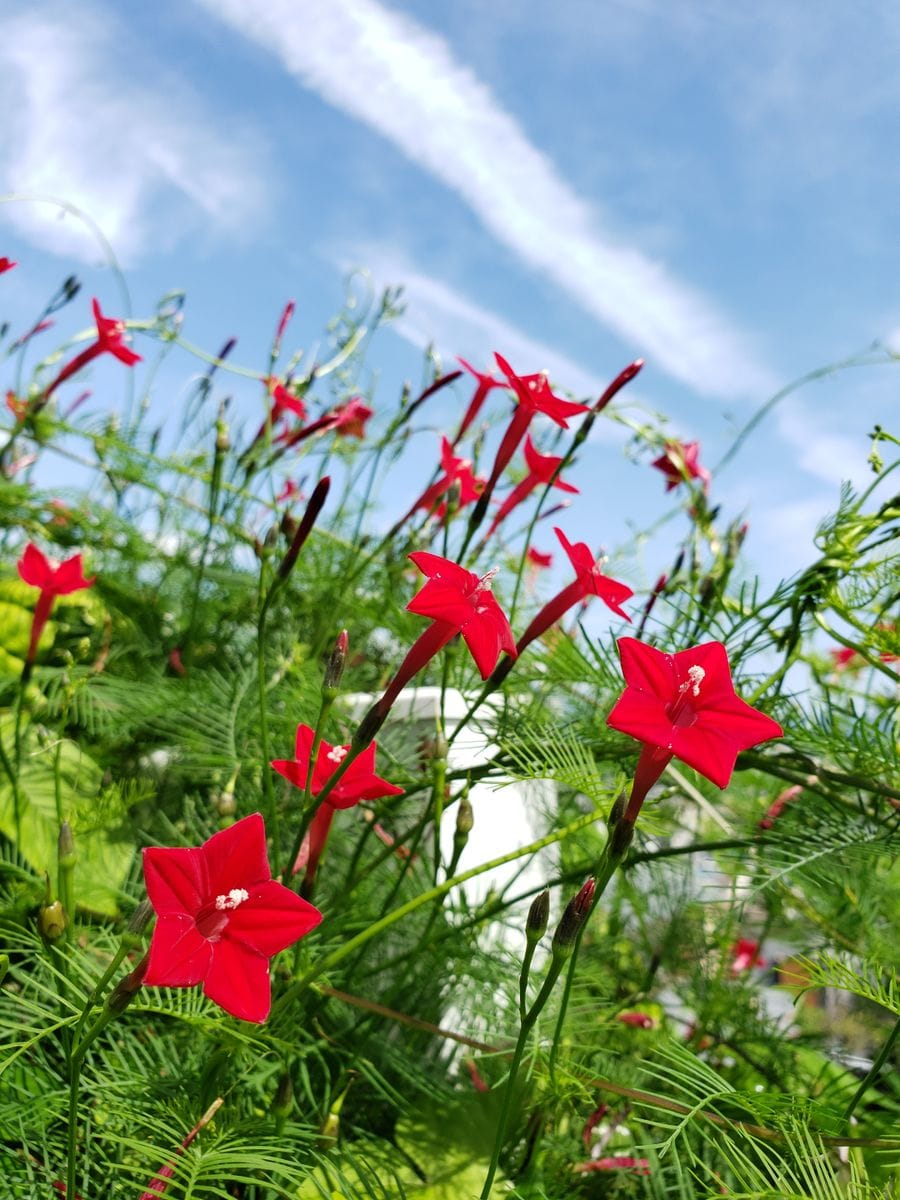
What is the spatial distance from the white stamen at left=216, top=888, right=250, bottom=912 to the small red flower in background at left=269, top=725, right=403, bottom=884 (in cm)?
14

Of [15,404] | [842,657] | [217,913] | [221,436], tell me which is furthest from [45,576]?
[842,657]

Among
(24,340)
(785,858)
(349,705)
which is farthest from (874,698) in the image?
(24,340)

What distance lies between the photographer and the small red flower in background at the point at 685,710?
529mm

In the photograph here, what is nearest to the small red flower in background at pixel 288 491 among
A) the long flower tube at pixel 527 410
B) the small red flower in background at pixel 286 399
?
the small red flower in background at pixel 286 399

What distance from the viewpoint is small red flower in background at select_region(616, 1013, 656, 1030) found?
45.8 inches

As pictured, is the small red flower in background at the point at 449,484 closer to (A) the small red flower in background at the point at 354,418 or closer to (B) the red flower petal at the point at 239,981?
(A) the small red flower in background at the point at 354,418

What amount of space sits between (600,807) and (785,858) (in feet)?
0.91

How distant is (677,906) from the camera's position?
131 centimetres

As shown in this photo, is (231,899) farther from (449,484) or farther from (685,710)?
(449,484)

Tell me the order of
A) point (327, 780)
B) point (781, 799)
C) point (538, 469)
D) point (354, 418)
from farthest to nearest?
point (354, 418) → point (781, 799) → point (538, 469) → point (327, 780)

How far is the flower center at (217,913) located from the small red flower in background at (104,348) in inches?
40.6

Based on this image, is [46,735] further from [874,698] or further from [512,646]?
[874,698]

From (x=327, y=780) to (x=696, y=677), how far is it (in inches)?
11.3

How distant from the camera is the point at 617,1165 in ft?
2.81
